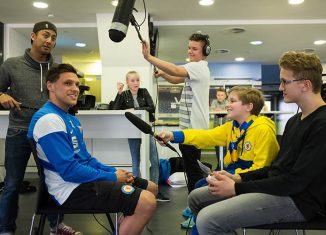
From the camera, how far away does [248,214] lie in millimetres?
1328

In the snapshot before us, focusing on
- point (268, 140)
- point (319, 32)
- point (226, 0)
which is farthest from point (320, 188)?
point (319, 32)

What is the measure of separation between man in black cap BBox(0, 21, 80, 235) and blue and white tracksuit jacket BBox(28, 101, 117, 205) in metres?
0.62

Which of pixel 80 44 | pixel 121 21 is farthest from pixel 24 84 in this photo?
pixel 80 44

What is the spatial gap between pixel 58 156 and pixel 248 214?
892mm

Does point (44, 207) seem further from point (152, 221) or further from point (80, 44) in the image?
point (80, 44)

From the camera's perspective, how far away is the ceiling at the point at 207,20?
16.1 ft

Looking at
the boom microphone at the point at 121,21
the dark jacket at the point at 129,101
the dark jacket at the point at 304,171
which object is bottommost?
the dark jacket at the point at 304,171

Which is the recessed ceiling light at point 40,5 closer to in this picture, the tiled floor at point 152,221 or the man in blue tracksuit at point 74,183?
the tiled floor at point 152,221

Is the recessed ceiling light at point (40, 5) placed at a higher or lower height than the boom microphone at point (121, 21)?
higher

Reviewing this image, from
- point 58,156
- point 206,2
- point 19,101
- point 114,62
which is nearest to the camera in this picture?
point 58,156

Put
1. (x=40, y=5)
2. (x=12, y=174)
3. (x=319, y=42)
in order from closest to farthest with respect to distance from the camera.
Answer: (x=12, y=174) < (x=40, y=5) < (x=319, y=42)

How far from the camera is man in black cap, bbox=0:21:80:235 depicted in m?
2.14

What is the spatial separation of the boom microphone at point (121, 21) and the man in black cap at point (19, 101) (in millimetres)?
933

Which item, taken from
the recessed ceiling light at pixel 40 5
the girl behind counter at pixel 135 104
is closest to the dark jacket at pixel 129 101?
the girl behind counter at pixel 135 104
